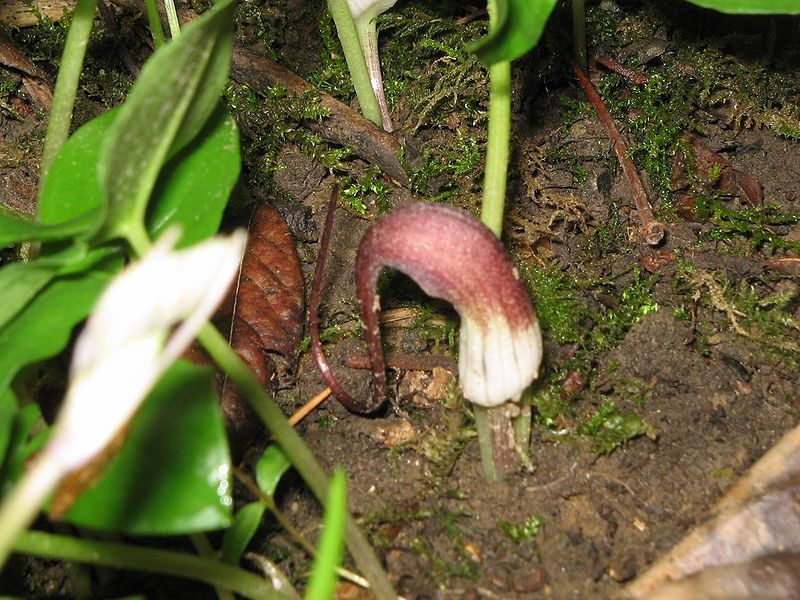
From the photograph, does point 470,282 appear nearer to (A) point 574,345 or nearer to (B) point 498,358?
(B) point 498,358

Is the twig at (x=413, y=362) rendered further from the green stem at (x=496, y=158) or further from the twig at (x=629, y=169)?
the twig at (x=629, y=169)

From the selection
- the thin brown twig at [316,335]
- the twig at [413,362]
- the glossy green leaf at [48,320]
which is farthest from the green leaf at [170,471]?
the twig at [413,362]

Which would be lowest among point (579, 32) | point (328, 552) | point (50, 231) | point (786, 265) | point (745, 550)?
point (786, 265)

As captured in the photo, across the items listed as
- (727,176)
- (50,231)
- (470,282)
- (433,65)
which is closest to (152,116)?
(50,231)

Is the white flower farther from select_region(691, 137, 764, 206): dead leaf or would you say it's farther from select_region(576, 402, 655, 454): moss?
select_region(691, 137, 764, 206): dead leaf

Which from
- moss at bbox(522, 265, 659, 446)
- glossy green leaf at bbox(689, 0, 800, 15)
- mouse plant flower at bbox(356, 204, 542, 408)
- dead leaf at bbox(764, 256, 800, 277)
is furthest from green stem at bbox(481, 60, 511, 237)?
dead leaf at bbox(764, 256, 800, 277)

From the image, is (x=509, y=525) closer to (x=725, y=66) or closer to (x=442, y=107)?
(x=442, y=107)
